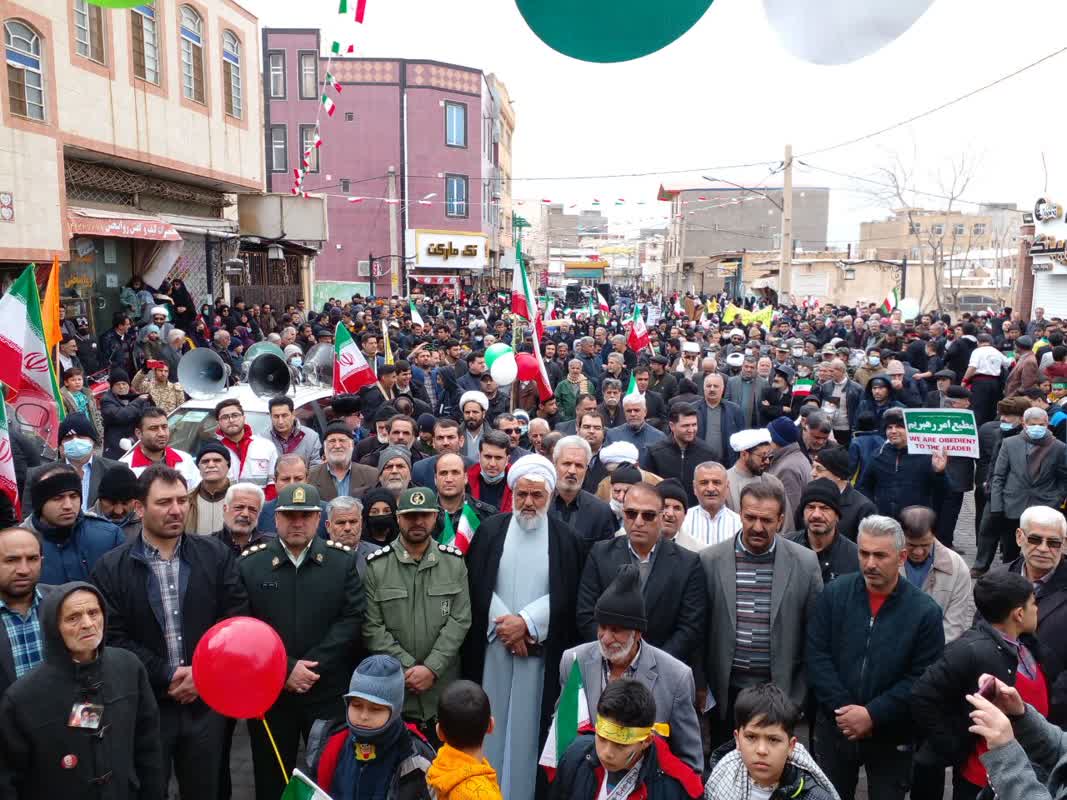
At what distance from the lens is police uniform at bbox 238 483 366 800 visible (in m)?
4.52

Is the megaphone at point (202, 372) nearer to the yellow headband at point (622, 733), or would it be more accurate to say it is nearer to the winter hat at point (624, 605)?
the winter hat at point (624, 605)

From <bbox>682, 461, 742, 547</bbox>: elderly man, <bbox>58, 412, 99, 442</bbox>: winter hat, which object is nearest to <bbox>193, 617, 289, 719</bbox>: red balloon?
<bbox>682, 461, 742, 547</bbox>: elderly man

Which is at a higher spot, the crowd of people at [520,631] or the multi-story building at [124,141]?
the multi-story building at [124,141]

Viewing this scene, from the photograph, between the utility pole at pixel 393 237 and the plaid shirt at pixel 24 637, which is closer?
the plaid shirt at pixel 24 637

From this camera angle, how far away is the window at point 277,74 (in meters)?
44.4

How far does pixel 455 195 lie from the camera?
161 feet

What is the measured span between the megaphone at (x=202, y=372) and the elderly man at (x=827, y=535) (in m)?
6.79

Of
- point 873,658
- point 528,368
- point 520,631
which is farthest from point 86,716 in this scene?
point 528,368

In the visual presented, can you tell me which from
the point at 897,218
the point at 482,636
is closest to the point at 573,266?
the point at 897,218

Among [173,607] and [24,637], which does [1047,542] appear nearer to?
[173,607]

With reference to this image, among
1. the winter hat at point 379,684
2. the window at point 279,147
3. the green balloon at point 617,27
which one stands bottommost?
the winter hat at point 379,684

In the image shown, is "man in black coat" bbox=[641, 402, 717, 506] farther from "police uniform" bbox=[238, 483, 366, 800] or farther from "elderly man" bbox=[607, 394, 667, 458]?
"police uniform" bbox=[238, 483, 366, 800]

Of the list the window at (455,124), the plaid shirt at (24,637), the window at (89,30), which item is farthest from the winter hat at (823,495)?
the window at (455,124)

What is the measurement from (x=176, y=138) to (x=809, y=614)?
19.4 meters
